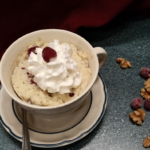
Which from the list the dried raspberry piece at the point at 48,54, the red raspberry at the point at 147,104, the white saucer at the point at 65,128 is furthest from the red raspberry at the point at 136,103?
the dried raspberry piece at the point at 48,54

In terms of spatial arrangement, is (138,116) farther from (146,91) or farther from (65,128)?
(65,128)

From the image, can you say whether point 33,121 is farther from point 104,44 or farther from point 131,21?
point 131,21

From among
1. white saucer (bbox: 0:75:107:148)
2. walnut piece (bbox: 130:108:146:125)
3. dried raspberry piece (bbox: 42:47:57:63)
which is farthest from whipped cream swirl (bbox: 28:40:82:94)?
walnut piece (bbox: 130:108:146:125)

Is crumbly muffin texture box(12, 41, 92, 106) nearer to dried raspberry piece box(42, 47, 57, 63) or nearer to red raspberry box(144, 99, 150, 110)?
dried raspberry piece box(42, 47, 57, 63)

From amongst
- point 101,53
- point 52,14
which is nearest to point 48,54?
point 101,53

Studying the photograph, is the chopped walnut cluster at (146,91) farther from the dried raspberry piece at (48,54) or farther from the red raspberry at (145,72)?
the dried raspberry piece at (48,54)
